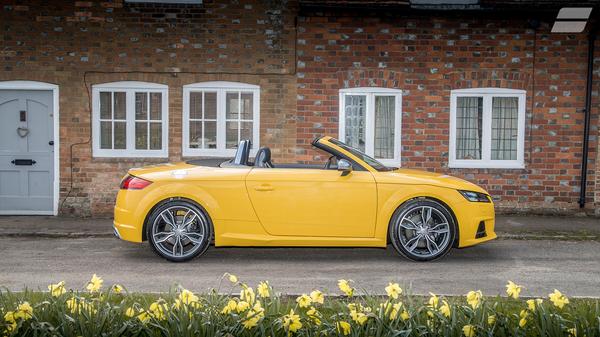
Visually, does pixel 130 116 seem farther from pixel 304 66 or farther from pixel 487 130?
pixel 487 130

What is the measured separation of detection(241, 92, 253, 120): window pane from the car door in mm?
4431

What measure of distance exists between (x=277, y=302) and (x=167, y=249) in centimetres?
388

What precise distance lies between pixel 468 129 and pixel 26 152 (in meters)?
7.88

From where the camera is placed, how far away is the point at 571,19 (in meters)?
11.6

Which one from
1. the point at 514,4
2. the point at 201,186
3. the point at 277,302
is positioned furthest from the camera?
the point at 514,4

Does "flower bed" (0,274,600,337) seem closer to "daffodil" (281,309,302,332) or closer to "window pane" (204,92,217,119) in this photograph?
"daffodil" (281,309,302,332)

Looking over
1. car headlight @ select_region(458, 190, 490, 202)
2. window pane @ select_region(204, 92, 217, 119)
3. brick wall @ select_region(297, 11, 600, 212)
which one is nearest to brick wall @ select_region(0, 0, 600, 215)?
brick wall @ select_region(297, 11, 600, 212)

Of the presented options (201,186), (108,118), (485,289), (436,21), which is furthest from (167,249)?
(436,21)

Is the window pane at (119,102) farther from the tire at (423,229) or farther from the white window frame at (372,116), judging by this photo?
the tire at (423,229)

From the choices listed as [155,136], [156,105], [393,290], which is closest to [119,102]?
[156,105]

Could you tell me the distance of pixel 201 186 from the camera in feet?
25.5

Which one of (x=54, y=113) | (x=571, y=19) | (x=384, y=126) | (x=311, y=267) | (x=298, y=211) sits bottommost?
(x=311, y=267)

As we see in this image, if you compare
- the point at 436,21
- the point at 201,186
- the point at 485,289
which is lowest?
the point at 485,289

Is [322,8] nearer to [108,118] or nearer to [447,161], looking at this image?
[447,161]
